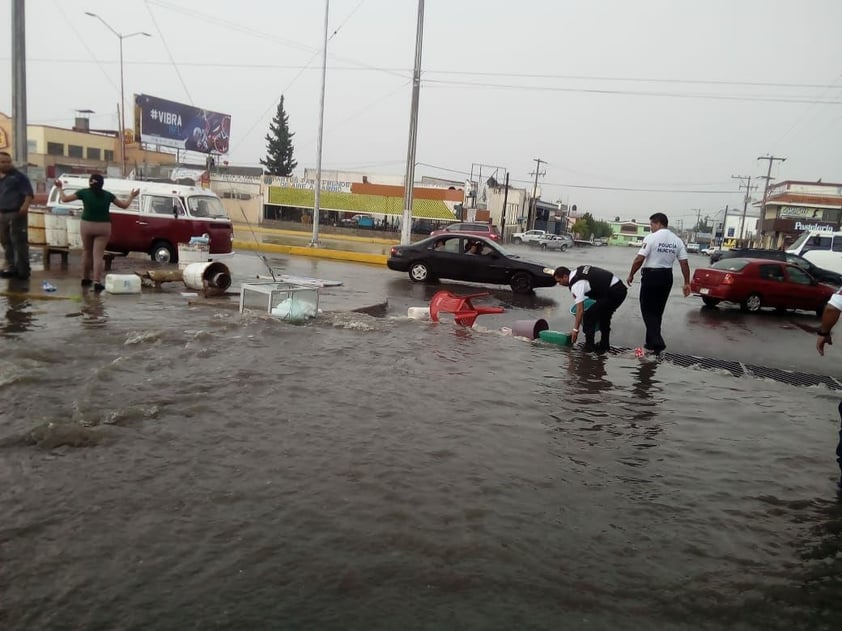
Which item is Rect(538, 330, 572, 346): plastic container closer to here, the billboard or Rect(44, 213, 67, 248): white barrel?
Rect(44, 213, 67, 248): white barrel

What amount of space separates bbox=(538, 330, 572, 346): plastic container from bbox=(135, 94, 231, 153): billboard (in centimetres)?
4497

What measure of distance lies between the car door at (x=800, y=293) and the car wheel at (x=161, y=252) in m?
14.5

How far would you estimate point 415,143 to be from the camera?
2297 cm

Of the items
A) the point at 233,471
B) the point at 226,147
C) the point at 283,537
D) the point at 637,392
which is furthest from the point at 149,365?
the point at 226,147

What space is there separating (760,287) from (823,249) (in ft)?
39.6

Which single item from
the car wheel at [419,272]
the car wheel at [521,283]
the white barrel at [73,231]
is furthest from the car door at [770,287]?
the white barrel at [73,231]

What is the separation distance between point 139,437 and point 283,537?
5.83 ft

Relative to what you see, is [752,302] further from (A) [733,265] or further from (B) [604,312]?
(B) [604,312]

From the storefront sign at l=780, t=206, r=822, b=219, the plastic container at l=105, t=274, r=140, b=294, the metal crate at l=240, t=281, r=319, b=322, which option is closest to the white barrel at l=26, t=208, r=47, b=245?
the plastic container at l=105, t=274, r=140, b=294

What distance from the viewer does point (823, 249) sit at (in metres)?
24.5

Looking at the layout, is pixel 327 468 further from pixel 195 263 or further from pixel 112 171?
pixel 112 171

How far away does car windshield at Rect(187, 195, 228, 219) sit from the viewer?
15.2 metres

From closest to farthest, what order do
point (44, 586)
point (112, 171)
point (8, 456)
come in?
point (44, 586) → point (8, 456) → point (112, 171)

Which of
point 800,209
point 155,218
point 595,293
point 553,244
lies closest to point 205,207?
point 155,218
